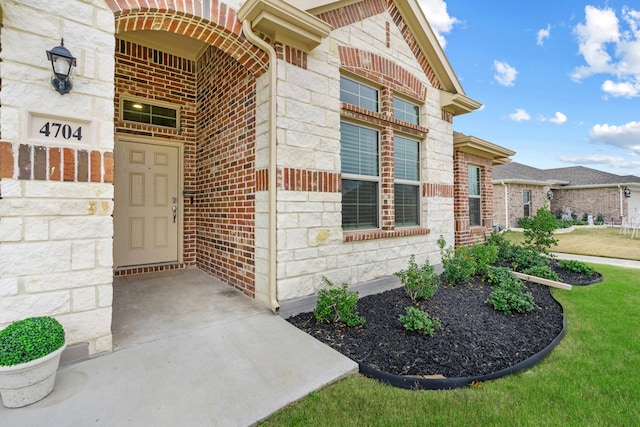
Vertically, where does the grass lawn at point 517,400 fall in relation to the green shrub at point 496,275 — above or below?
below

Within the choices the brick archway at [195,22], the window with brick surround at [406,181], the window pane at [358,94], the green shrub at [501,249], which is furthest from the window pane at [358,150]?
the green shrub at [501,249]

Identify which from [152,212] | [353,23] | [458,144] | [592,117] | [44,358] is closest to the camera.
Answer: [44,358]

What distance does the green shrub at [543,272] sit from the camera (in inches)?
205

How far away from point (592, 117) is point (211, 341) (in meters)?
24.3

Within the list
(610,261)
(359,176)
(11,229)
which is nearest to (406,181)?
(359,176)

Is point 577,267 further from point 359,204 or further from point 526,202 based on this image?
point 526,202

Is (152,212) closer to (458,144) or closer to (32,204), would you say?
(32,204)

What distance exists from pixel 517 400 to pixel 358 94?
4.13 meters

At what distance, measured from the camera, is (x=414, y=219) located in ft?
17.8

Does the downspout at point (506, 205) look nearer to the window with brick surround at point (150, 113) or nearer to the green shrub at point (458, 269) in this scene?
the green shrub at point (458, 269)

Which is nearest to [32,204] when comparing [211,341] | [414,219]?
[211,341]

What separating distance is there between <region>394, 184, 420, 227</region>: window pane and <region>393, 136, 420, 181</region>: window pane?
0.21 metres

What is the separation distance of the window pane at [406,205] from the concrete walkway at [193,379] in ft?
9.96

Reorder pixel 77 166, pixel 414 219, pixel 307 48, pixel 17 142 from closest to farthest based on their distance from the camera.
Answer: pixel 17 142, pixel 77 166, pixel 307 48, pixel 414 219
